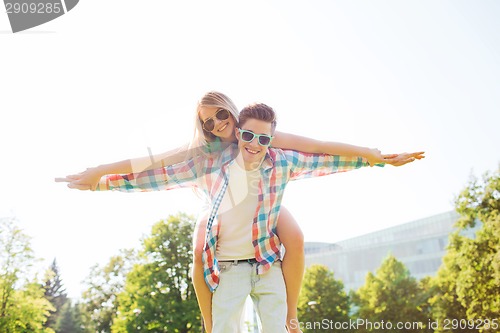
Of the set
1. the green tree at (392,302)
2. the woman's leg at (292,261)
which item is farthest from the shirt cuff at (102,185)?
the green tree at (392,302)

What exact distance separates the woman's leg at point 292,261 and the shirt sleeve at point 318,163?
0.35 metres

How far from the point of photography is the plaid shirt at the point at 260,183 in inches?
112

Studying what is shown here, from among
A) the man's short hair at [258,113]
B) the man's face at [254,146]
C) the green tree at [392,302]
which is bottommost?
the green tree at [392,302]

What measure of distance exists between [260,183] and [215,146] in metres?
0.44

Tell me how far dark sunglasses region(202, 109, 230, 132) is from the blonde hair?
0.02 metres

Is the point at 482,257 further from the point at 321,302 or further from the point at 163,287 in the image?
the point at 163,287

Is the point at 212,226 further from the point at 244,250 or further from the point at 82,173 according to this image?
the point at 82,173

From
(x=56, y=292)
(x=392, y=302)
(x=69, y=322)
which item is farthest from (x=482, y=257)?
(x=56, y=292)

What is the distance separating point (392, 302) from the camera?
30.1 meters

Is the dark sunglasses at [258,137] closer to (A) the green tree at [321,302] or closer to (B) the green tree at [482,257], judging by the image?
(B) the green tree at [482,257]

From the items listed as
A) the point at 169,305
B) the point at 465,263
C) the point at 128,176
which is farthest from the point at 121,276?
the point at 128,176

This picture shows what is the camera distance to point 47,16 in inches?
214

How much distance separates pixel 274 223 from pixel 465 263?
20.3 meters

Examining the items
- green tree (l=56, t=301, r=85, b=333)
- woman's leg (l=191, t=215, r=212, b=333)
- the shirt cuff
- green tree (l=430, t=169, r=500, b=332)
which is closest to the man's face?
woman's leg (l=191, t=215, r=212, b=333)
